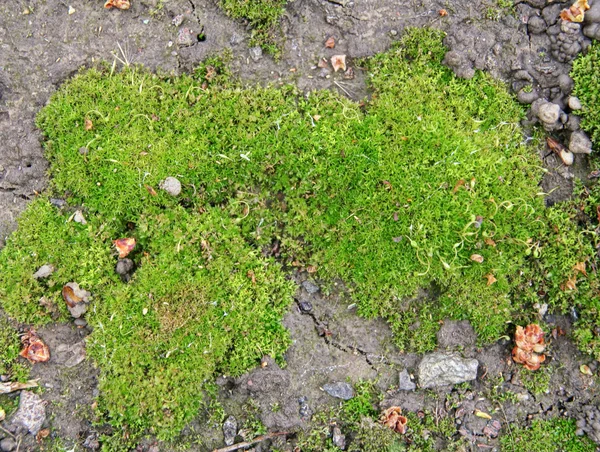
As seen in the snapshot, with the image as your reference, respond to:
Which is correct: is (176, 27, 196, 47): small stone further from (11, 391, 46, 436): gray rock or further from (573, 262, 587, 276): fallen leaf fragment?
(573, 262, 587, 276): fallen leaf fragment

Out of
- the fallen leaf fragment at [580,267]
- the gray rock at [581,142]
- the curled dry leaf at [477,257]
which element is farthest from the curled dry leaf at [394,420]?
the gray rock at [581,142]

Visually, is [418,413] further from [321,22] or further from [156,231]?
[321,22]

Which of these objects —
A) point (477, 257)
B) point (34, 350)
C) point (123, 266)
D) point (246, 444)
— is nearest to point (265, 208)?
point (123, 266)

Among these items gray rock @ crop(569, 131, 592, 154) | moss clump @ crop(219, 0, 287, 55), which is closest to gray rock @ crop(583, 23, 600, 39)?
gray rock @ crop(569, 131, 592, 154)

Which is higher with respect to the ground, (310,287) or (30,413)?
(310,287)

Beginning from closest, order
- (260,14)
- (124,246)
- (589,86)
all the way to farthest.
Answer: (124,246) → (589,86) → (260,14)

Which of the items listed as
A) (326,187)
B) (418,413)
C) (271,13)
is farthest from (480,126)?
(418,413)

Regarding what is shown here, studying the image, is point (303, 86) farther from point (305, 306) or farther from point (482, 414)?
point (482, 414)
